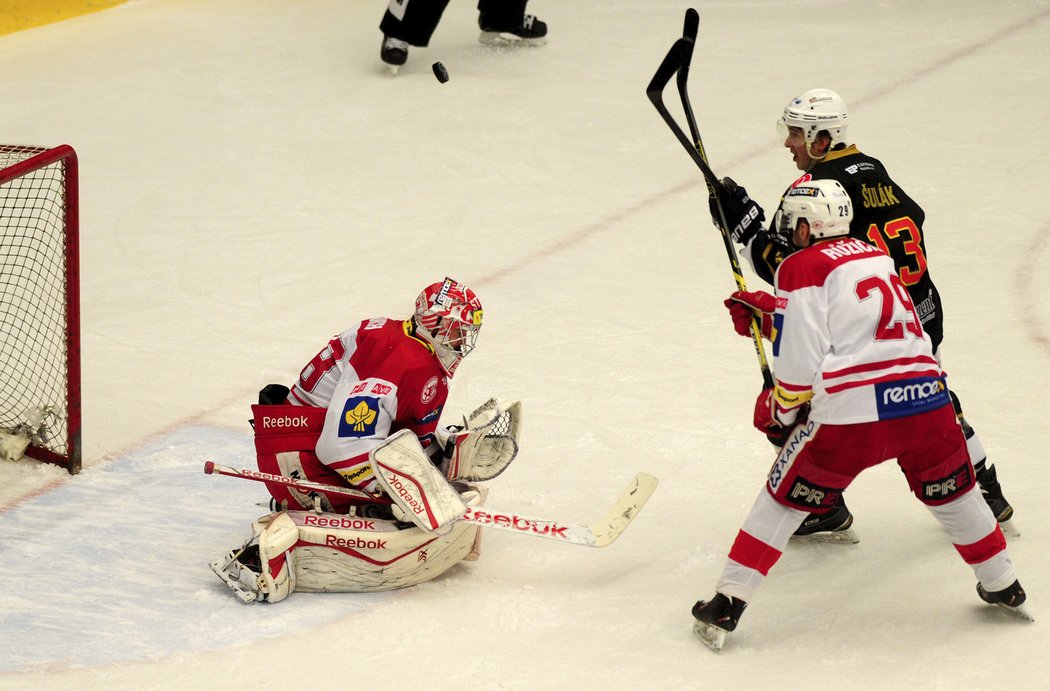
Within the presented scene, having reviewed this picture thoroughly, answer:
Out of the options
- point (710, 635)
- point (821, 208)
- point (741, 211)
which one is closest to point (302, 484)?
point (710, 635)

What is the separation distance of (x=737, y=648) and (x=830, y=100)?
1374 mm

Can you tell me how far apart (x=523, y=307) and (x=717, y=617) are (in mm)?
2271

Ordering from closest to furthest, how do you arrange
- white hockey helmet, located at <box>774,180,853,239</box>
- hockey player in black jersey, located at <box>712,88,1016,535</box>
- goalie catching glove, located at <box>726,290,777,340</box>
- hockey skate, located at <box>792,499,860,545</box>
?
white hockey helmet, located at <box>774,180,853,239</box>, goalie catching glove, located at <box>726,290,777,340</box>, hockey player in black jersey, located at <box>712,88,1016,535</box>, hockey skate, located at <box>792,499,860,545</box>

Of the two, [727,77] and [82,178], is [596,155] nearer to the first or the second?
[727,77]

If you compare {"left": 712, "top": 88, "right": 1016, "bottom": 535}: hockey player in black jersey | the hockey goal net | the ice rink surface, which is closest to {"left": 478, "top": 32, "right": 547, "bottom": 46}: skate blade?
the ice rink surface

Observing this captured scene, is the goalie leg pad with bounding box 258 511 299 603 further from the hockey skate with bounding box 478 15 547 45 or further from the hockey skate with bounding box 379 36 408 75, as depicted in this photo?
the hockey skate with bounding box 478 15 547 45

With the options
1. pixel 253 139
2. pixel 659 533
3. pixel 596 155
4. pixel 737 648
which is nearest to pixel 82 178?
pixel 253 139

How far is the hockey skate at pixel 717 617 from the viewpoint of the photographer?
3.01 m

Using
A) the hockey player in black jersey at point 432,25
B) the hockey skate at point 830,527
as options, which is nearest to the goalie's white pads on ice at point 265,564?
the hockey skate at point 830,527

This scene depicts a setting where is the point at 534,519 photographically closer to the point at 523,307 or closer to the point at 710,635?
the point at 710,635

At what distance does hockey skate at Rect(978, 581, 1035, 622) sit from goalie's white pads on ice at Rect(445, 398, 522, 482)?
1207mm

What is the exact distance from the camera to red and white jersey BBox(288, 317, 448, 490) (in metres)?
3.20

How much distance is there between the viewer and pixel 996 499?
347 cm

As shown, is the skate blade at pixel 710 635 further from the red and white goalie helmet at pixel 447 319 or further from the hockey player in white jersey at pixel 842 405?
the red and white goalie helmet at pixel 447 319
